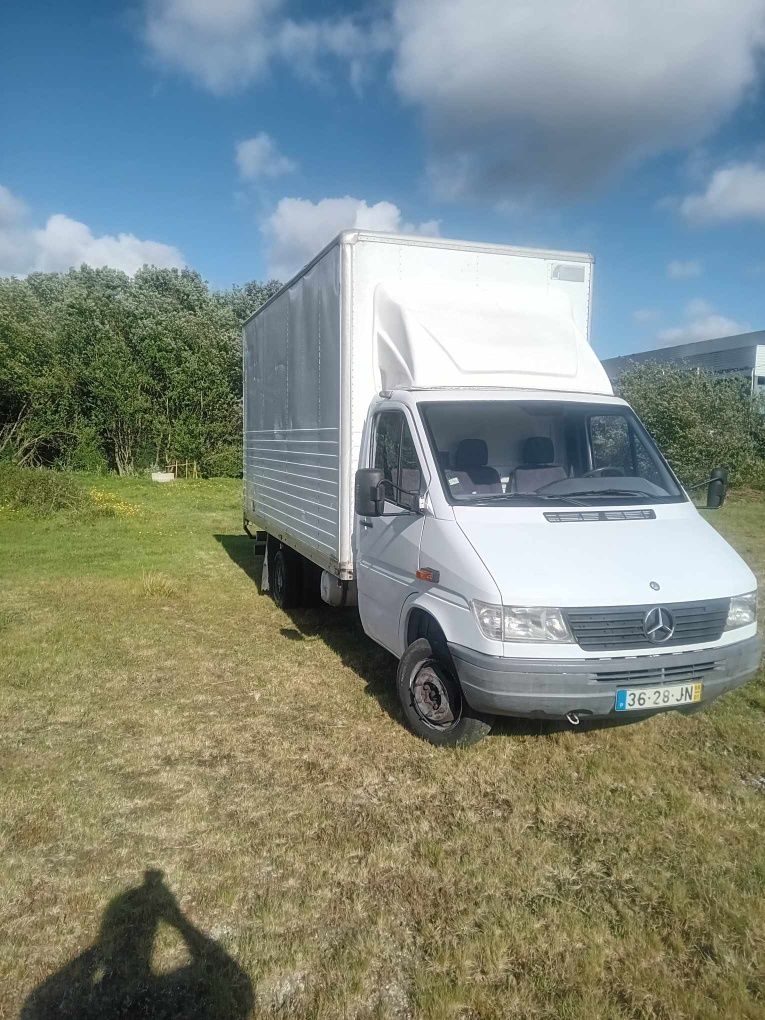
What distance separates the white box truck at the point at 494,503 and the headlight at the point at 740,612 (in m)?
0.02

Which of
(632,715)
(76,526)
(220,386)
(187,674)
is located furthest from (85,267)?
(632,715)

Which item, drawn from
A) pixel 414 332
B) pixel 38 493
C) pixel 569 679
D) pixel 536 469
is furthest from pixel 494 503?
pixel 38 493

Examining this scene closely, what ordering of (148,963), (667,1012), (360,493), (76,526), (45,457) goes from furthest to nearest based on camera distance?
(45,457)
(76,526)
(360,493)
(148,963)
(667,1012)

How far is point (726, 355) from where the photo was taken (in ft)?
116

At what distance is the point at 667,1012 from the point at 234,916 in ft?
5.91

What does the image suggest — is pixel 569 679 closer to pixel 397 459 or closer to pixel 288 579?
pixel 397 459

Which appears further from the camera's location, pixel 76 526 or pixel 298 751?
pixel 76 526

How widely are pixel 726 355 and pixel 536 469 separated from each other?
111ft

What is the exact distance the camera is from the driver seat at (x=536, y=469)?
5414mm

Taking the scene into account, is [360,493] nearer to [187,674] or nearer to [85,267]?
[187,674]

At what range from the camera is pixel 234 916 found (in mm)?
3406

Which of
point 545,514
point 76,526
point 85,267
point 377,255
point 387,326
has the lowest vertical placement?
point 76,526

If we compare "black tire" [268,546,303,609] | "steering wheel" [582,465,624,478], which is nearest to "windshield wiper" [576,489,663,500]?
"steering wheel" [582,465,624,478]

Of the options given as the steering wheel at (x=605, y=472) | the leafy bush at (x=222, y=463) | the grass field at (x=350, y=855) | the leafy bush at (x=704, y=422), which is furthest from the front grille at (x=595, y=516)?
the leafy bush at (x=222, y=463)
